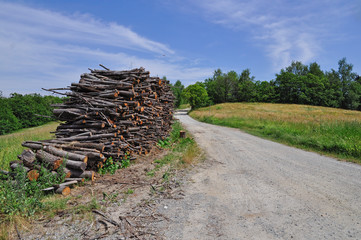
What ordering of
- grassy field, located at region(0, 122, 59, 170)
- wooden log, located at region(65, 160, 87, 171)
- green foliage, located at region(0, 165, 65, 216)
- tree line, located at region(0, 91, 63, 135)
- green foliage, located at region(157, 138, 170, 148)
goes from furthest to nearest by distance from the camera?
tree line, located at region(0, 91, 63, 135)
green foliage, located at region(157, 138, 170, 148)
grassy field, located at region(0, 122, 59, 170)
wooden log, located at region(65, 160, 87, 171)
green foliage, located at region(0, 165, 65, 216)

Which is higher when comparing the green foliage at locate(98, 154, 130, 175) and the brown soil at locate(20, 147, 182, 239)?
the green foliage at locate(98, 154, 130, 175)

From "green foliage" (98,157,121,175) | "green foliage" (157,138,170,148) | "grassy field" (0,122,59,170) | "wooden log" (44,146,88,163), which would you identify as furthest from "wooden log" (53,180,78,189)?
"green foliage" (157,138,170,148)

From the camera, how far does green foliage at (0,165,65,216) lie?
4040 millimetres

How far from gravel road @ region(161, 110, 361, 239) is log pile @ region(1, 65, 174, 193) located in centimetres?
296

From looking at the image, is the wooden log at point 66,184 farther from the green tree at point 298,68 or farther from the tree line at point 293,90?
the green tree at point 298,68

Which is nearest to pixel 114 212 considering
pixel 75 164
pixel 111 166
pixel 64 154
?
pixel 75 164

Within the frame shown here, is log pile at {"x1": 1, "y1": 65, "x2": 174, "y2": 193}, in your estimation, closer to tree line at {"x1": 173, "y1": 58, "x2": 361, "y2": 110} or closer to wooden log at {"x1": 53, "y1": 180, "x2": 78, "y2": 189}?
wooden log at {"x1": 53, "y1": 180, "x2": 78, "y2": 189}

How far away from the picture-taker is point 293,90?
78.7m

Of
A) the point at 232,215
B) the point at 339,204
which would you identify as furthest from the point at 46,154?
the point at 339,204

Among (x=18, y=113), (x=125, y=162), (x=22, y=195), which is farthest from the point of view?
(x=18, y=113)

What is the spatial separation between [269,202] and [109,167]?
5.15 metres

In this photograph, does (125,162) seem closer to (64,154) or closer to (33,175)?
(64,154)

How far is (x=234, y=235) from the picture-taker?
145 inches

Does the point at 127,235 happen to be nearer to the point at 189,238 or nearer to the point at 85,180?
the point at 189,238
